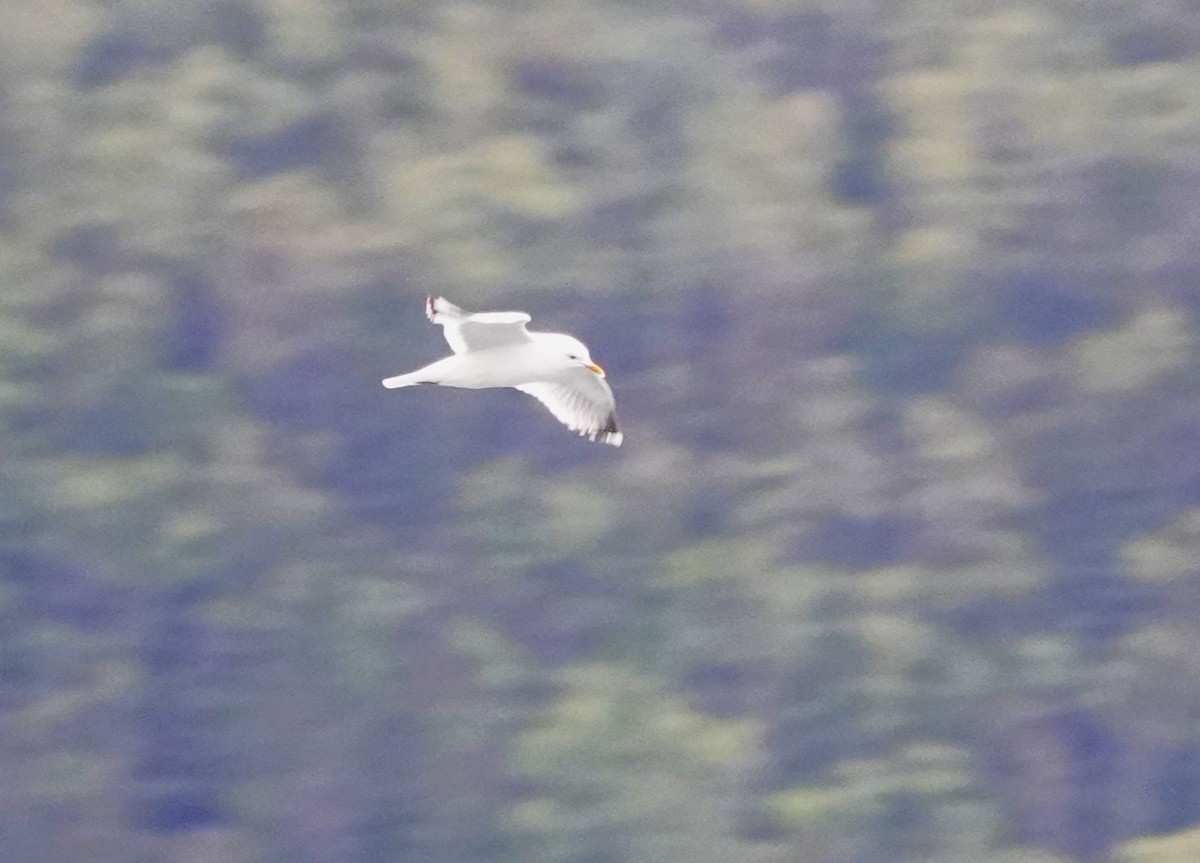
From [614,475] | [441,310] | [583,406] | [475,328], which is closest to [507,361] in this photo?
[475,328]

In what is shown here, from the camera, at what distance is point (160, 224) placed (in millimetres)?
14406

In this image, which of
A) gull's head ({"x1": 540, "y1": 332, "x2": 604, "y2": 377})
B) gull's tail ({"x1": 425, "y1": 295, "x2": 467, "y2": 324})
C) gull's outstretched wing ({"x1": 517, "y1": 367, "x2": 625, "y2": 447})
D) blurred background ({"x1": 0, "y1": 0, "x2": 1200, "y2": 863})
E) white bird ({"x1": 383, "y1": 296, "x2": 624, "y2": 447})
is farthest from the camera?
blurred background ({"x1": 0, "y1": 0, "x2": 1200, "y2": 863})

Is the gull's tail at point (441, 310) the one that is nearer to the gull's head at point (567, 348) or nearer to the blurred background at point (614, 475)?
the gull's head at point (567, 348)

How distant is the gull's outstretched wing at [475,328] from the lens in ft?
24.9

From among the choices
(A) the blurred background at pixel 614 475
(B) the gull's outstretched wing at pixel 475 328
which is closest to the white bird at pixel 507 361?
(B) the gull's outstretched wing at pixel 475 328

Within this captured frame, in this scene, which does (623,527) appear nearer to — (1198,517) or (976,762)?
(976,762)

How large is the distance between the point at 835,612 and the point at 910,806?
1176 millimetres

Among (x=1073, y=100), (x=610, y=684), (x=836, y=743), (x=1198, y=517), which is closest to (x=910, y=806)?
(x=836, y=743)

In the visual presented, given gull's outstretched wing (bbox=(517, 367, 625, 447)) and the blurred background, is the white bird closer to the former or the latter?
gull's outstretched wing (bbox=(517, 367, 625, 447))

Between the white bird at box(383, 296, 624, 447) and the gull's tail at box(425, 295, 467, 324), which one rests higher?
the white bird at box(383, 296, 624, 447)

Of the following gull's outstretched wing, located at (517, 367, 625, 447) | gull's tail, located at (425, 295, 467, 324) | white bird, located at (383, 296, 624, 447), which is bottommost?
gull's tail, located at (425, 295, 467, 324)

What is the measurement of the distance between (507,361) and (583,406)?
2.38 ft

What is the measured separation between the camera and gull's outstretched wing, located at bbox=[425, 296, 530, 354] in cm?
759

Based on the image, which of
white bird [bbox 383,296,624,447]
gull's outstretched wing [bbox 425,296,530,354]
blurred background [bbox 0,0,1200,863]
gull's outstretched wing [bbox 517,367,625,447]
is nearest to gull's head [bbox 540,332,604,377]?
white bird [bbox 383,296,624,447]
